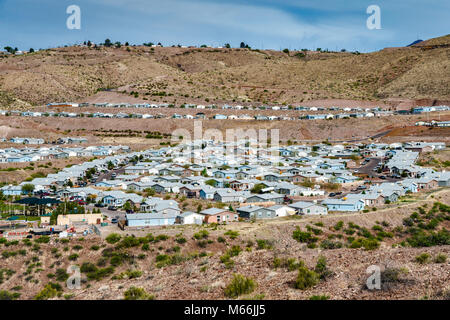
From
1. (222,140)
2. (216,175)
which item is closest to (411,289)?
(216,175)

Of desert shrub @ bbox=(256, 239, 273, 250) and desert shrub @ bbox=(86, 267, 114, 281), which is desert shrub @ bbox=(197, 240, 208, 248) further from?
desert shrub @ bbox=(86, 267, 114, 281)

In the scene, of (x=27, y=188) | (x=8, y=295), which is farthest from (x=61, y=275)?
(x=27, y=188)

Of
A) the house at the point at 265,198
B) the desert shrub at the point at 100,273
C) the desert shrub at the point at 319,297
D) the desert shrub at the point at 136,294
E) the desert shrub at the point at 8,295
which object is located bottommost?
the desert shrub at the point at 8,295

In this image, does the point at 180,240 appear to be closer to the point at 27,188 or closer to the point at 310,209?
the point at 310,209

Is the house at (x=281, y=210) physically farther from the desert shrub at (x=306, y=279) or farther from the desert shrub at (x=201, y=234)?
the desert shrub at (x=306, y=279)

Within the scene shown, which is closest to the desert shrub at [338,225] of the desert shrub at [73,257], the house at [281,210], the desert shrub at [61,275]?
the house at [281,210]

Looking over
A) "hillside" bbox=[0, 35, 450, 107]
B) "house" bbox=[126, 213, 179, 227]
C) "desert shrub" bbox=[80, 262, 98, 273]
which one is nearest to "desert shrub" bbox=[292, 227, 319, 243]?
"house" bbox=[126, 213, 179, 227]

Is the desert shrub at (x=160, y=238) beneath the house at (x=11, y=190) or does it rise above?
beneath
